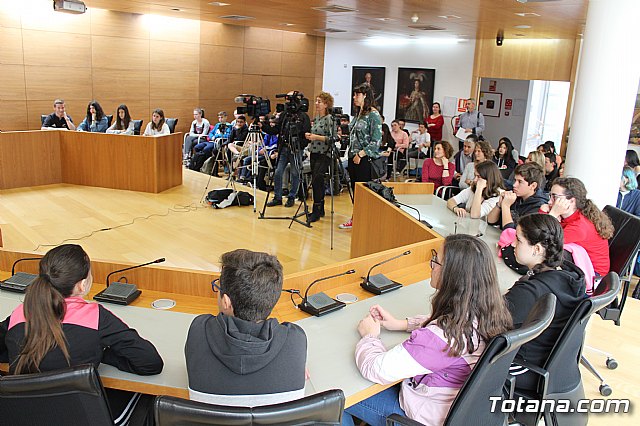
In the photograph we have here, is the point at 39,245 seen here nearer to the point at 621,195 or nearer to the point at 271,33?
the point at 621,195

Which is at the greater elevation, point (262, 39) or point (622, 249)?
point (262, 39)

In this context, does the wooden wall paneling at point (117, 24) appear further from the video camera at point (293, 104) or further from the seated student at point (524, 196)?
the seated student at point (524, 196)

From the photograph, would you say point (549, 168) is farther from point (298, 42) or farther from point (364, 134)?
point (298, 42)

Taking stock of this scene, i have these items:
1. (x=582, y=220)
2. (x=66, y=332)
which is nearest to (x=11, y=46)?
(x=66, y=332)

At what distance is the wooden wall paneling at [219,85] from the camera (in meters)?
12.4

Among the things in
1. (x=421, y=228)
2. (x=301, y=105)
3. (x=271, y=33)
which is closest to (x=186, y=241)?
(x=301, y=105)

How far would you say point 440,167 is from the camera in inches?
277

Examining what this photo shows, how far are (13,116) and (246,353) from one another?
30.9ft

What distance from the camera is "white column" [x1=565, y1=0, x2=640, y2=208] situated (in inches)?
160

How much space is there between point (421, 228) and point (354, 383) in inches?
84.9

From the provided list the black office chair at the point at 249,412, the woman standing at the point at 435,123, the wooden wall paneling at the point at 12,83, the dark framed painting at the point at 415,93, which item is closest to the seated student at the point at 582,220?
the black office chair at the point at 249,412

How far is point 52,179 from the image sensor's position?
8.24 meters

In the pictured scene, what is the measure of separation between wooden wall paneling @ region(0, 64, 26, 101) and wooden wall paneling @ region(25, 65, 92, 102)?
0.10 metres

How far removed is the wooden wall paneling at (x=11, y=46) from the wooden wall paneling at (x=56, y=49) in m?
0.08
